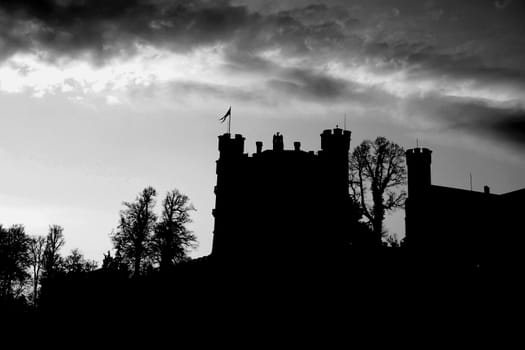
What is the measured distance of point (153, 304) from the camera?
24750mm

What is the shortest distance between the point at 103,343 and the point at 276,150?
27612mm

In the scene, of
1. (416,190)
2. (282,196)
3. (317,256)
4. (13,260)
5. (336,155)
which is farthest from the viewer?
(13,260)

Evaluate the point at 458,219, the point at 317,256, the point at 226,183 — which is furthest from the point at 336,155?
the point at 317,256

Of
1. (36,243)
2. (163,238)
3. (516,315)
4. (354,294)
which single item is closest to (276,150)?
(163,238)

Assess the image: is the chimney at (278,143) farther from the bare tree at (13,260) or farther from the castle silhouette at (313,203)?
the bare tree at (13,260)

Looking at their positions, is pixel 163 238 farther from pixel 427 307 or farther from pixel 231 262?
pixel 427 307

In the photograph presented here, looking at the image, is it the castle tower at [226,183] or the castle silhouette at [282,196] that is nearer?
the castle silhouette at [282,196]

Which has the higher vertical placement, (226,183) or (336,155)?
(336,155)

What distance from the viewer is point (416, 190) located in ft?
144

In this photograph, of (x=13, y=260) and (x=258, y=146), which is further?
(x=13, y=260)

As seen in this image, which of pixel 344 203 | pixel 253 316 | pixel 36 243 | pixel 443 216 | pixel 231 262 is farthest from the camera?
pixel 36 243

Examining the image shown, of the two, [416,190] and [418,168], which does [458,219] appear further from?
[418,168]

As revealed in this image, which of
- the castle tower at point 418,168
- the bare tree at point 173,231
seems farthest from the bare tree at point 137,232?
the castle tower at point 418,168

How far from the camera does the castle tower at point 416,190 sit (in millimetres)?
42000
